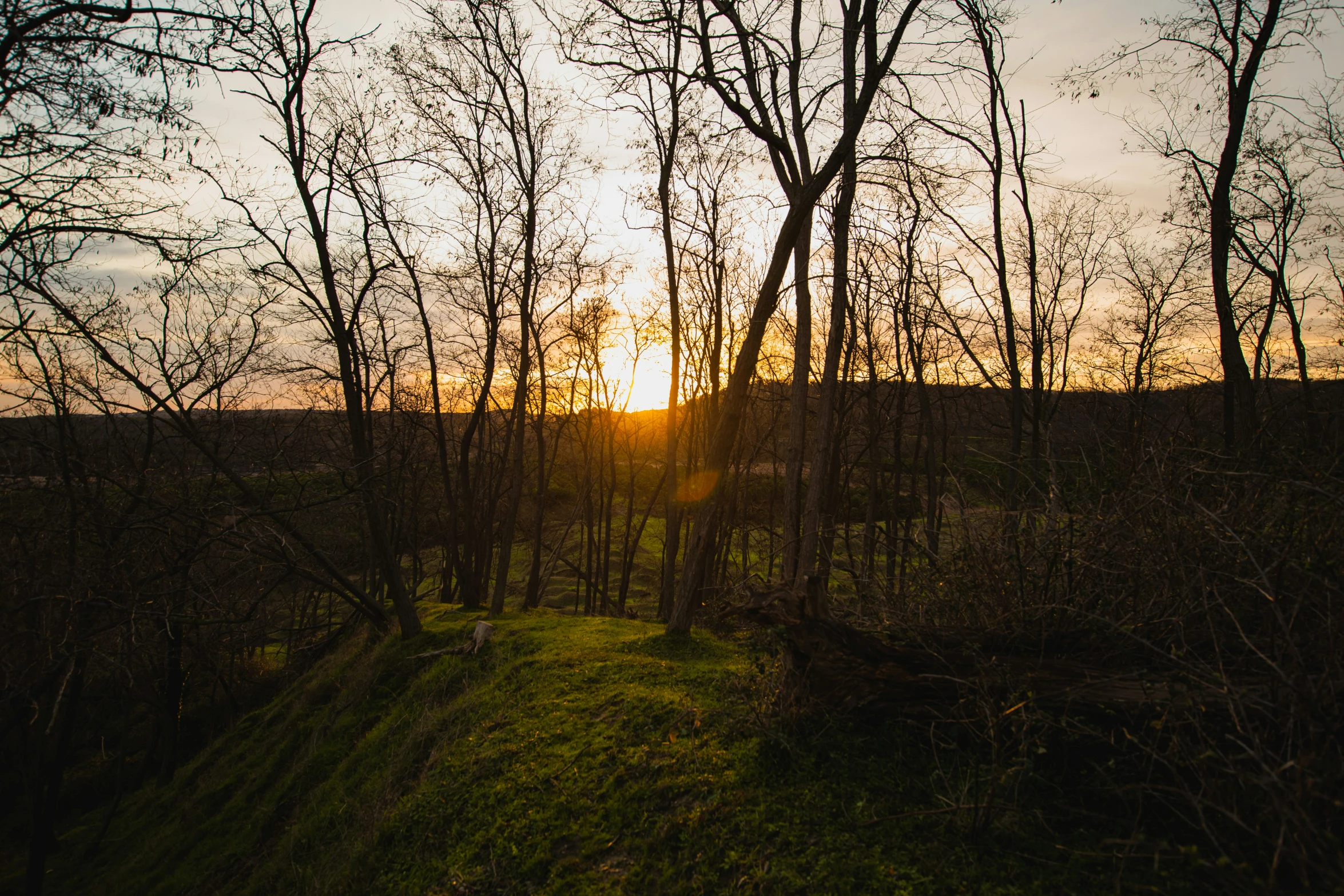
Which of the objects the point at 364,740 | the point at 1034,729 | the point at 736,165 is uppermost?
the point at 736,165

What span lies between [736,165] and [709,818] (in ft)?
41.3

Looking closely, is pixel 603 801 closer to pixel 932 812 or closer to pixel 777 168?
pixel 932 812

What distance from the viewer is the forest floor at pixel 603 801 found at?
111 inches

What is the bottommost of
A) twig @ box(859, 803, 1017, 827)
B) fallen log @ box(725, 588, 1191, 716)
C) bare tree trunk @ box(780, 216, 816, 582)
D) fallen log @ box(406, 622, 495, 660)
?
fallen log @ box(406, 622, 495, 660)

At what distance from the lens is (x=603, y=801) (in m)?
4.09

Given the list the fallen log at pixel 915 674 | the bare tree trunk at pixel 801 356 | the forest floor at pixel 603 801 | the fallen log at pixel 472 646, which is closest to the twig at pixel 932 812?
the forest floor at pixel 603 801

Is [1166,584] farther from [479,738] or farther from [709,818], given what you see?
[479,738]

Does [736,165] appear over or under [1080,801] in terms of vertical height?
over

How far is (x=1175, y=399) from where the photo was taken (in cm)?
420

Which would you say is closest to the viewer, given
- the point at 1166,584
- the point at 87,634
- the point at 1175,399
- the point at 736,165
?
the point at 1166,584

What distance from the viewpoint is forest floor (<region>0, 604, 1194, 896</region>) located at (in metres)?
2.81

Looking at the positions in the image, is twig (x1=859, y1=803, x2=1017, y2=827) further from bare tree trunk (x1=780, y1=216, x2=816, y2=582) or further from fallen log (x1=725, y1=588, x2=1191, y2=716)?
bare tree trunk (x1=780, y1=216, x2=816, y2=582)

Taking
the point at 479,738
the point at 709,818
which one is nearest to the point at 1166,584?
the point at 709,818

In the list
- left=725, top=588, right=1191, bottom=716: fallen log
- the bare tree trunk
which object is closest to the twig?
left=725, top=588, right=1191, bottom=716: fallen log
